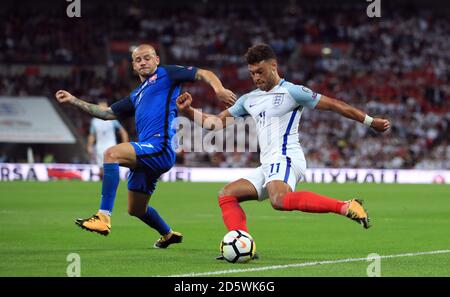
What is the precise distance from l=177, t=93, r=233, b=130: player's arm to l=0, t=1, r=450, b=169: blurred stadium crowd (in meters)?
24.8

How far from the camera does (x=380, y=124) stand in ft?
30.7

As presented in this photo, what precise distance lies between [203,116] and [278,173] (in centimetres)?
124

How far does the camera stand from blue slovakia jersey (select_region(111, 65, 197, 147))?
10.5 meters

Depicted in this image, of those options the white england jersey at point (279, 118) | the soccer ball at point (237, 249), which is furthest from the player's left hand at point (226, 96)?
the soccer ball at point (237, 249)

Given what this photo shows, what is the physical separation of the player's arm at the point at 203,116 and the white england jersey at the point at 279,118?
15.2 inches

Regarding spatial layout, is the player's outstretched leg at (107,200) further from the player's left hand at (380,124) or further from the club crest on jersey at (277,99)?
the player's left hand at (380,124)

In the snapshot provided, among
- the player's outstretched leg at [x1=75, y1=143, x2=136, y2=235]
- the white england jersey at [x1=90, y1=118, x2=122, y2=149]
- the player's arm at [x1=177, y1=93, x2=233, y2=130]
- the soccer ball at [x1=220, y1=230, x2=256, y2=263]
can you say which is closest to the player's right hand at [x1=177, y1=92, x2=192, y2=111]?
the player's arm at [x1=177, y1=93, x2=233, y2=130]

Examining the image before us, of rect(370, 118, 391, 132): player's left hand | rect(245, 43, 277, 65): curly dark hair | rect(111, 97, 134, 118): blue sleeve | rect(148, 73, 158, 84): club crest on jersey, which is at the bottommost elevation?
rect(370, 118, 391, 132): player's left hand

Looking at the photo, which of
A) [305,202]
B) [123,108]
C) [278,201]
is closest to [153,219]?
[123,108]

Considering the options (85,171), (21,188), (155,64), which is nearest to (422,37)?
(85,171)

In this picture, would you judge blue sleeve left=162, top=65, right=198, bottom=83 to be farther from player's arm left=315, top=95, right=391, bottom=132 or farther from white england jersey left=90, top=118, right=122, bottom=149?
white england jersey left=90, top=118, right=122, bottom=149

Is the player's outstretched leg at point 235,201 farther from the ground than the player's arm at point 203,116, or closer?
closer

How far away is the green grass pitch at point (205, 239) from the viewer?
343 inches

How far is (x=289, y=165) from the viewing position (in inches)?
378
